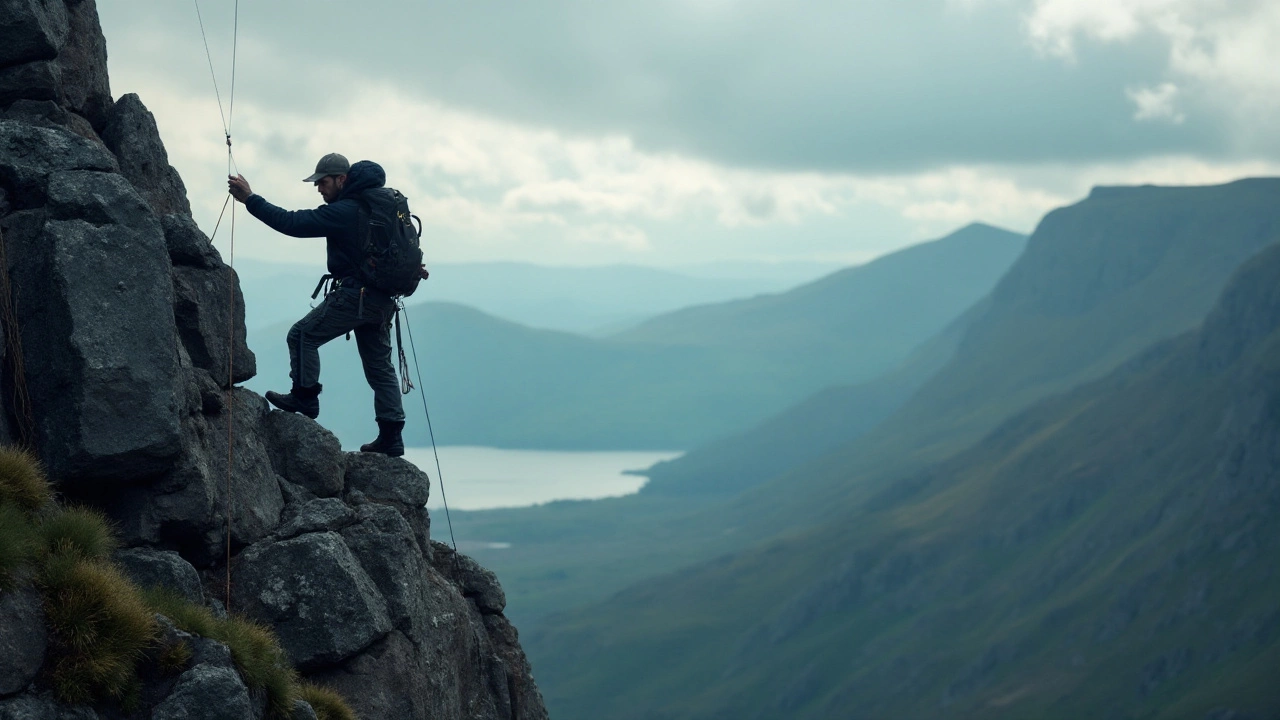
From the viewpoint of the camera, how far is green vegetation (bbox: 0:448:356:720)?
1327 cm

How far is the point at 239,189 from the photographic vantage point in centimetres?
1972

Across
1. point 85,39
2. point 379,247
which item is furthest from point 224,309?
point 85,39

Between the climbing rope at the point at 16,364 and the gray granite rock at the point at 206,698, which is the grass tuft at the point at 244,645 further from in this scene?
the climbing rope at the point at 16,364

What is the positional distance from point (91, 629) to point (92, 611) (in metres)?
0.20

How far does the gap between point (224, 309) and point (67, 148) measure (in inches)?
127

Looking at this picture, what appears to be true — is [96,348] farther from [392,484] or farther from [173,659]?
[392,484]

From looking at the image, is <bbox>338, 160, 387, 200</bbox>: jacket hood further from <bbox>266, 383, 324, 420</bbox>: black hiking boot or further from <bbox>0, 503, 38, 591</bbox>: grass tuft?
<bbox>0, 503, 38, 591</bbox>: grass tuft

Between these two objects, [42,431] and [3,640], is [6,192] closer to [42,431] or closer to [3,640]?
[42,431]

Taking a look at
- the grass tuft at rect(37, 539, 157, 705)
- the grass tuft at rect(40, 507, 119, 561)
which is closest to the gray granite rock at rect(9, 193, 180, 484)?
the grass tuft at rect(40, 507, 119, 561)

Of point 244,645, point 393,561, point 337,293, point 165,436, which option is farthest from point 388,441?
point 244,645

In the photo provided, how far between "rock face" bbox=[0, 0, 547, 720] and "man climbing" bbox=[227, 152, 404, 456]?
0.96 meters

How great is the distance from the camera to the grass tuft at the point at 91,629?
13188 millimetres

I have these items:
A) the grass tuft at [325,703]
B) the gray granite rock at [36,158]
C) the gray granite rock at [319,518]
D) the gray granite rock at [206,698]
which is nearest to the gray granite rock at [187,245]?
the gray granite rock at [36,158]

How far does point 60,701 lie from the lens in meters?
13.0
